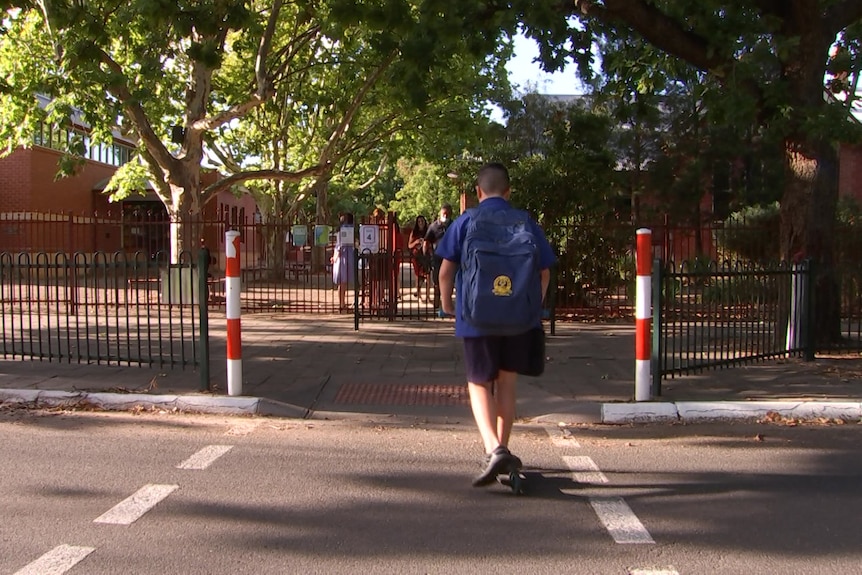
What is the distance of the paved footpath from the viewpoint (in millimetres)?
6535

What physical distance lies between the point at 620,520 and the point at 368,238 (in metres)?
10.4

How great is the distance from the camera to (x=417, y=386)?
25.1ft

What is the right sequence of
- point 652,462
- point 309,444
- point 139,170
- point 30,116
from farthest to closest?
point 139,170, point 30,116, point 309,444, point 652,462

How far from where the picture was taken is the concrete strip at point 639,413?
6410 millimetres

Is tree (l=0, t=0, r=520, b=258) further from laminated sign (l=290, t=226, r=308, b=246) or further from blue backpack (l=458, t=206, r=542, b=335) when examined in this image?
blue backpack (l=458, t=206, r=542, b=335)

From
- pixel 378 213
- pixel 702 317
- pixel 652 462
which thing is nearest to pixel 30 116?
pixel 378 213

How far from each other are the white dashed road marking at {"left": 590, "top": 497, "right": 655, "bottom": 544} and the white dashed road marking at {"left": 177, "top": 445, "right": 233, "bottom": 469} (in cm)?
262

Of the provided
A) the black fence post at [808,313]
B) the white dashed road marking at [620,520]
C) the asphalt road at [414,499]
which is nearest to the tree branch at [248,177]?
the asphalt road at [414,499]

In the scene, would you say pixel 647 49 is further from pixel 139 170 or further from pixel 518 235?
pixel 139 170

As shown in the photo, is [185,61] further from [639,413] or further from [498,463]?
[498,463]

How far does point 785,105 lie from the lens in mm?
8523

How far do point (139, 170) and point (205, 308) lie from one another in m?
16.5

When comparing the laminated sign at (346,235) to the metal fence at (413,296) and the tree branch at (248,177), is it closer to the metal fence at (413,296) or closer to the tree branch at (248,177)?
the metal fence at (413,296)

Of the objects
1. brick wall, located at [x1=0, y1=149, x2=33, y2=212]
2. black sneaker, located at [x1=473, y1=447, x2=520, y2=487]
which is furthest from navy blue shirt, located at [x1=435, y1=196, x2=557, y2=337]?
brick wall, located at [x1=0, y1=149, x2=33, y2=212]
